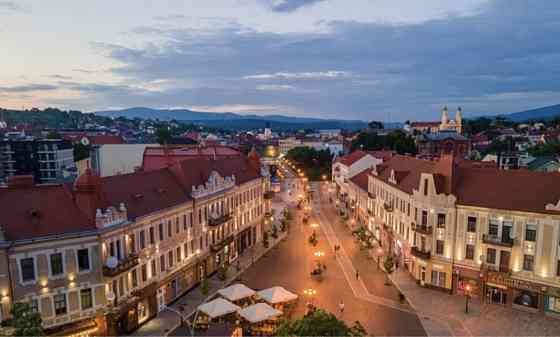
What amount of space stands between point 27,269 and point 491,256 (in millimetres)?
41245

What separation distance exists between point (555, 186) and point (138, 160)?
89057mm

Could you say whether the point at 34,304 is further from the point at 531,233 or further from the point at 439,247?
the point at 531,233

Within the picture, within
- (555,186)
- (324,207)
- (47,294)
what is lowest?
(324,207)

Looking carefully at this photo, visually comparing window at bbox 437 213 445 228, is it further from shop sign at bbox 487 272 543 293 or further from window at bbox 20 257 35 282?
window at bbox 20 257 35 282

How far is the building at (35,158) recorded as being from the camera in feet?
333

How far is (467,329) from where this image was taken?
34188 mm

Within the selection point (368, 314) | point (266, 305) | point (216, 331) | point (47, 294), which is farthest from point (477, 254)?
point (47, 294)

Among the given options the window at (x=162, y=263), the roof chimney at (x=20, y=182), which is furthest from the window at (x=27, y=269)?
the window at (x=162, y=263)

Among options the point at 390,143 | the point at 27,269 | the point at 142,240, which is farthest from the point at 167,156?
the point at 390,143

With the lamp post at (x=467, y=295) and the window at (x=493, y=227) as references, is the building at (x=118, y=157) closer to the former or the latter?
the lamp post at (x=467, y=295)

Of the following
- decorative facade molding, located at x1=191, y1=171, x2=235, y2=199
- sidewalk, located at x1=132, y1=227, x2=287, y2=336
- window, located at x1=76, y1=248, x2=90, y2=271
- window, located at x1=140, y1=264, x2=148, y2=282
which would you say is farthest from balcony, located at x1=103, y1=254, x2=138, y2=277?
decorative facade molding, located at x1=191, y1=171, x2=235, y2=199

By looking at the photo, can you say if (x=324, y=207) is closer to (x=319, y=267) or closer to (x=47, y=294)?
(x=319, y=267)

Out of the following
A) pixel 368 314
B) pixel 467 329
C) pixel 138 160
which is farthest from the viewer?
pixel 138 160

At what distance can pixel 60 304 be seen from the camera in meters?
29.3
